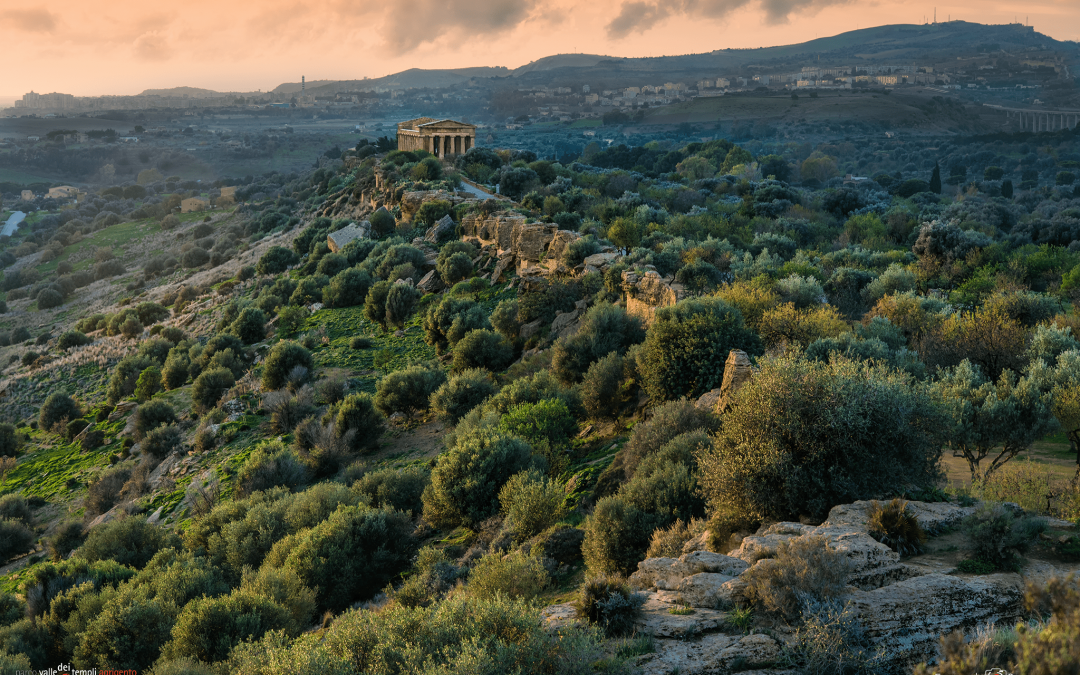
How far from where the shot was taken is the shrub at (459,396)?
16.3 meters

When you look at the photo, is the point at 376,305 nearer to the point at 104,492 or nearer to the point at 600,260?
the point at 600,260

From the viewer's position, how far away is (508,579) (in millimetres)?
7566

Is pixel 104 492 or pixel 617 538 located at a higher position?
pixel 617 538

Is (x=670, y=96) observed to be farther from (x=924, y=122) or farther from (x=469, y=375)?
(x=469, y=375)

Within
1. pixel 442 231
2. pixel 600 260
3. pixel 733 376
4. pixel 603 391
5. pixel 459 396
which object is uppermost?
pixel 442 231

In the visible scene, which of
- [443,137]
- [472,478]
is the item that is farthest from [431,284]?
[443,137]

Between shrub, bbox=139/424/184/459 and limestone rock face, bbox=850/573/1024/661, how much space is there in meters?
19.0

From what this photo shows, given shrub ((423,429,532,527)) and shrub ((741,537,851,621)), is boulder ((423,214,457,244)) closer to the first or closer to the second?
shrub ((423,429,532,527))

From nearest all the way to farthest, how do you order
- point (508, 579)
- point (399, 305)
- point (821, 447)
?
1. point (508, 579)
2. point (821, 447)
3. point (399, 305)

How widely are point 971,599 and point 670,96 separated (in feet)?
627

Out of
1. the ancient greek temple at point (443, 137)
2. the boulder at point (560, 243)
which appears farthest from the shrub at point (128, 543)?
the ancient greek temple at point (443, 137)

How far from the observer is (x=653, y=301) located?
Result: 58.1 ft

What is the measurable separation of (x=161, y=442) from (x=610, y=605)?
58.6 feet

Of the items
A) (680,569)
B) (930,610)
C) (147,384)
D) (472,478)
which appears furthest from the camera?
(147,384)
